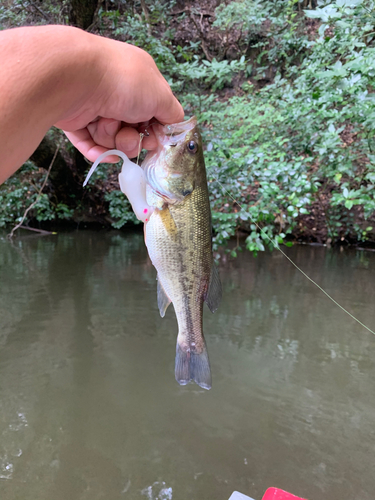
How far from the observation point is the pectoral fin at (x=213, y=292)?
1447 millimetres

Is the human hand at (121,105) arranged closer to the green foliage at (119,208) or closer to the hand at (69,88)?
the hand at (69,88)

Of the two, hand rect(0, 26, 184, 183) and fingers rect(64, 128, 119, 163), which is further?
fingers rect(64, 128, 119, 163)

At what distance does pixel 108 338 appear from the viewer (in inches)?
145

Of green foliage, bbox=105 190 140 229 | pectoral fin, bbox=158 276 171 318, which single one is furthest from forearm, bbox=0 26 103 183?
green foliage, bbox=105 190 140 229

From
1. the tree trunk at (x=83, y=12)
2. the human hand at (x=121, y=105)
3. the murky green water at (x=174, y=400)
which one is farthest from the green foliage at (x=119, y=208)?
the human hand at (x=121, y=105)

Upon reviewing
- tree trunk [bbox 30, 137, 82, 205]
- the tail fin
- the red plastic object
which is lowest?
the red plastic object

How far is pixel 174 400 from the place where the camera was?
9.08 ft

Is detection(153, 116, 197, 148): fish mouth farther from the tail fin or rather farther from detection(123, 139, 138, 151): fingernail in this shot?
the tail fin

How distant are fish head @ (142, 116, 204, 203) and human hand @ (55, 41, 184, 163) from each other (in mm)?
47

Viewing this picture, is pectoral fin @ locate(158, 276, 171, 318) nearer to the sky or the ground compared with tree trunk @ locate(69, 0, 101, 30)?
nearer to the ground

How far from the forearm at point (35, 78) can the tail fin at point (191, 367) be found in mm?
975

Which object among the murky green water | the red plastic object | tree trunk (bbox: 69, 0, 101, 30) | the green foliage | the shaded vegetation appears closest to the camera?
the red plastic object

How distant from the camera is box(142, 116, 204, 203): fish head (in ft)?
4.36

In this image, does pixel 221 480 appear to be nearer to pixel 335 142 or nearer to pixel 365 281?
Answer: pixel 335 142
